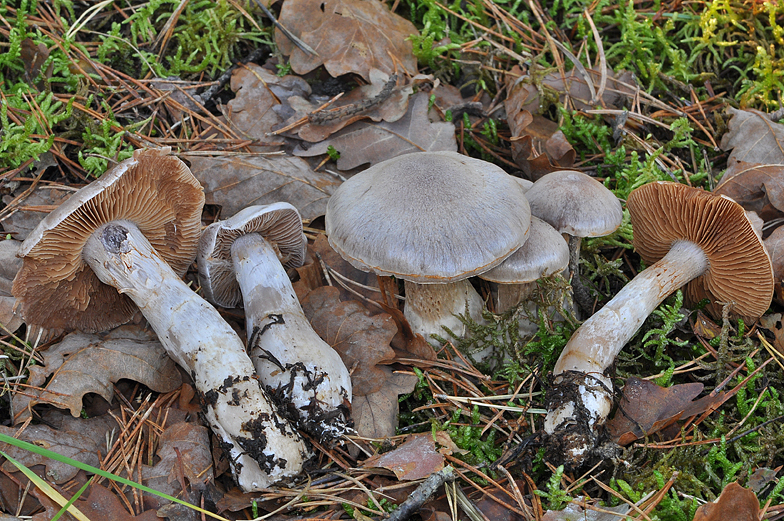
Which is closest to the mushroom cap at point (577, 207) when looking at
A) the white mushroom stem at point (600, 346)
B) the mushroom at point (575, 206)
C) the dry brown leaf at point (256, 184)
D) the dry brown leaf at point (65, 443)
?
the mushroom at point (575, 206)

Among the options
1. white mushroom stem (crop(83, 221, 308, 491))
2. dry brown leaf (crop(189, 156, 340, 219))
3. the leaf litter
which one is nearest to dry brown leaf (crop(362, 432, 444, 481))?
the leaf litter

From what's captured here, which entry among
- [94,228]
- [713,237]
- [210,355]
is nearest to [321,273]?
[210,355]

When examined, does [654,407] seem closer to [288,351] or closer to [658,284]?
[658,284]

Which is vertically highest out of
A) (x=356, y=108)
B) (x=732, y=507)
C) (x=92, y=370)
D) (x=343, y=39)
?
(x=343, y=39)

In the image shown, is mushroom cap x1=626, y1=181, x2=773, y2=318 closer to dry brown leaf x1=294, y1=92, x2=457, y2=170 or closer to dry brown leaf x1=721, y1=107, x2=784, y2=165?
dry brown leaf x1=721, y1=107, x2=784, y2=165

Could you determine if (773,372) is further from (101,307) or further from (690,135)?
(101,307)

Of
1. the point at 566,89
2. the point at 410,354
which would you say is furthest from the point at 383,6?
the point at 410,354

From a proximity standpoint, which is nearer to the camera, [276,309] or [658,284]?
[276,309]
